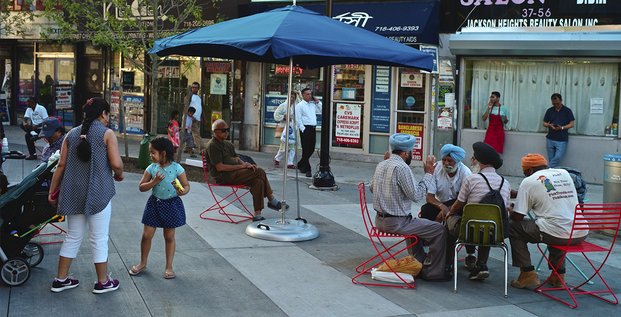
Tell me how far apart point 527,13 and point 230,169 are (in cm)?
800

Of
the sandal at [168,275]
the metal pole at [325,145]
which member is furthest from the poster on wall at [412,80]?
the sandal at [168,275]

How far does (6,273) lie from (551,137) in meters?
10.9

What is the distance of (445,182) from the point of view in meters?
7.29

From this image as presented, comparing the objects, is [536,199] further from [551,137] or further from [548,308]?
[551,137]

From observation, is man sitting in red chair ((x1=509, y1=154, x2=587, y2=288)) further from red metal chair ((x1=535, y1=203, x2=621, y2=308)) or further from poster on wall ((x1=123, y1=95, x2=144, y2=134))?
poster on wall ((x1=123, y1=95, x2=144, y2=134))

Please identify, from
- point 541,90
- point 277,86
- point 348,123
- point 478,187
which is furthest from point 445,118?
point 478,187

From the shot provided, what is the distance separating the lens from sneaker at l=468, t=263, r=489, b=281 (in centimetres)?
693

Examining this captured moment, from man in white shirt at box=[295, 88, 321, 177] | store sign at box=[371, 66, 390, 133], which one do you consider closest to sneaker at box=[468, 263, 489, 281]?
man in white shirt at box=[295, 88, 321, 177]

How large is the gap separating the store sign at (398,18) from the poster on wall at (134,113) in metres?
7.08

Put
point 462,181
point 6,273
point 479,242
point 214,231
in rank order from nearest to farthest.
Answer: point 6,273 → point 479,242 → point 462,181 → point 214,231

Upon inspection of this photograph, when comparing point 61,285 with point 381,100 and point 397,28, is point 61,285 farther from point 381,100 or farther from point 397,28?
point 381,100

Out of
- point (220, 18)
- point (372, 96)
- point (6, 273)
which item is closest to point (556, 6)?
point (372, 96)

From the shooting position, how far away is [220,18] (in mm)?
17000

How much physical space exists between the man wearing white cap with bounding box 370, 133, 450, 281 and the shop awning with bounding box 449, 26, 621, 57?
812cm
